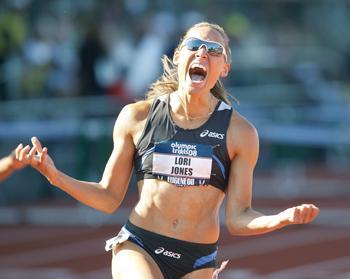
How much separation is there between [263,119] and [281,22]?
3523 mm

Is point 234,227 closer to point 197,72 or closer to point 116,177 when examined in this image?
point 116,177

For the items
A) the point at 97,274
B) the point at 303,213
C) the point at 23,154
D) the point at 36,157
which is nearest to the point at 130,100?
the point at 97,274

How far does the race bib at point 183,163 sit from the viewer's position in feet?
20.4

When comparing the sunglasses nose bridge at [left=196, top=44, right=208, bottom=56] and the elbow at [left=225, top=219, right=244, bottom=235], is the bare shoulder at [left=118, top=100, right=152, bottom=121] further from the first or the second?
the elbow at [left=225, top=219, right=244, bottom=235]

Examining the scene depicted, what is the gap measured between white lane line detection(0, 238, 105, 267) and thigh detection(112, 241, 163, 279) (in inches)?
256

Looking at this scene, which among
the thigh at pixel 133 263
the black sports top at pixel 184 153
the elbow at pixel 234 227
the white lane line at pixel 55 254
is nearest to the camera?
the thigh at pixel 133 263

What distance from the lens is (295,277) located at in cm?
1178

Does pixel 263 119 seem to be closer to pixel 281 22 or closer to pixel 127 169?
pixel 281 22

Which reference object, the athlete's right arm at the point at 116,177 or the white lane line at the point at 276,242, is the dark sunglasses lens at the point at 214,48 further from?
the white lane line at the point at 276,242

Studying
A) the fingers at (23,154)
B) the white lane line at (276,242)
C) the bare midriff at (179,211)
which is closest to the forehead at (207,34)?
the bare midriff at (179,211)

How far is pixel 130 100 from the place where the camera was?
55.4ft

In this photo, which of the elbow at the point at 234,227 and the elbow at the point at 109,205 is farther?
the elbow at the point at 109,205

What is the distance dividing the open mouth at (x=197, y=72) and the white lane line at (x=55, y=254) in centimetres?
673

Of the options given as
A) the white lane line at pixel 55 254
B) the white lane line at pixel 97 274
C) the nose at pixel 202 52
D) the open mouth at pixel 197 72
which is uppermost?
the nose at pixel 202 52
